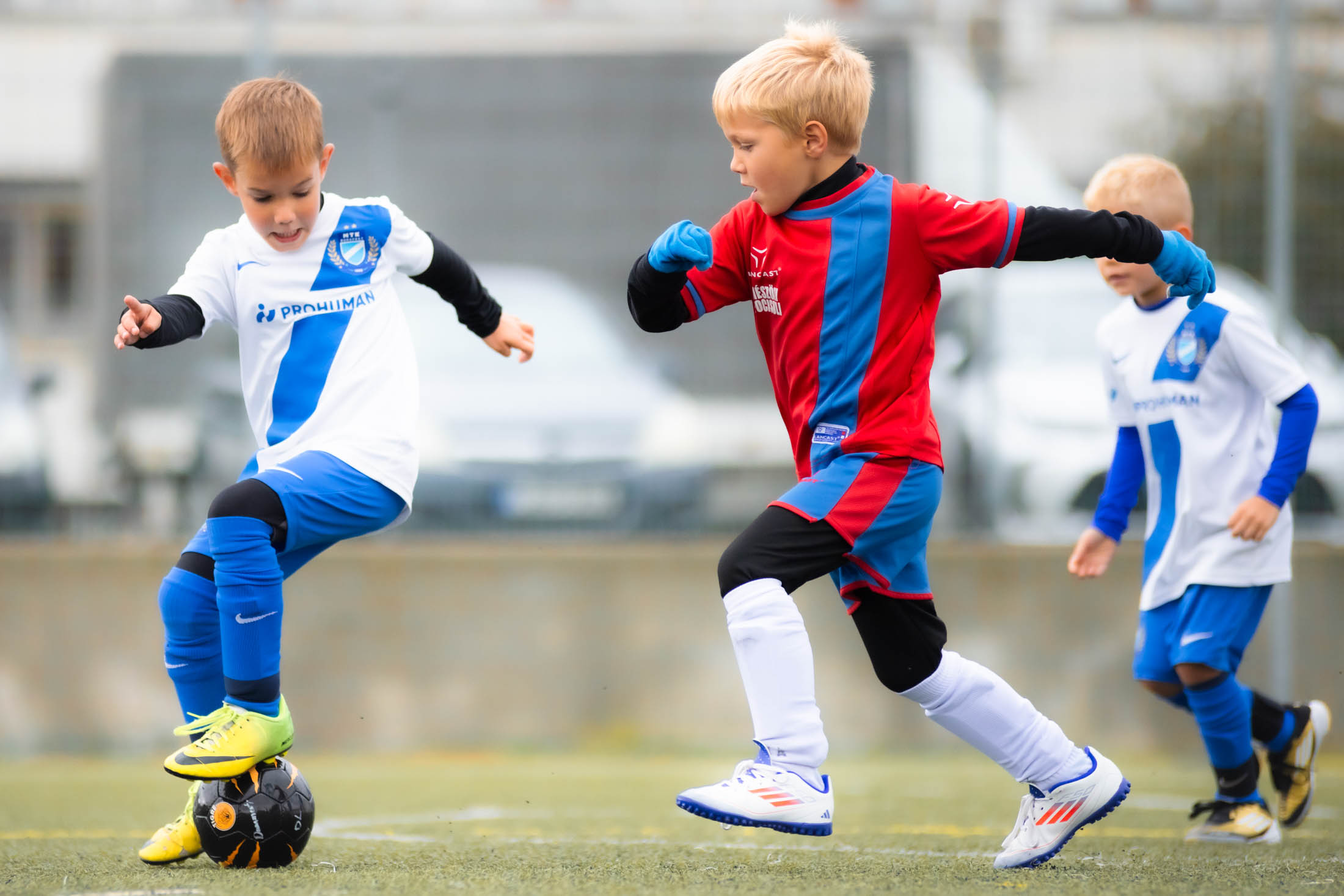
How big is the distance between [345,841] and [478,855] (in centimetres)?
57

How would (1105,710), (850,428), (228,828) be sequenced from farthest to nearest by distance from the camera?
(1105,710), (228,828), (850,428)

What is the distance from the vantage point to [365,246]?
349cm

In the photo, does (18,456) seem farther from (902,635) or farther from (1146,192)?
(1146,192)

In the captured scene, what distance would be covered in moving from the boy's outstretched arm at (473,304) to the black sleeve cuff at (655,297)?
58 centimetres

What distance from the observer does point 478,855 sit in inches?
139

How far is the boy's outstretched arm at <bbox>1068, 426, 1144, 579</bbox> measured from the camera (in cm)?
416

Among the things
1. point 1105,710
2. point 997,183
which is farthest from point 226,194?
point 1105,710

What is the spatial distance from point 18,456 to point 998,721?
4.90 m

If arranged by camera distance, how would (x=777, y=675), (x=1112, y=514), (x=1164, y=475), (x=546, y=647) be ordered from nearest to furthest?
(x=777, y=675)
(x=1164, y=475)
(x=1112, y=514)
(x=546, y=647)

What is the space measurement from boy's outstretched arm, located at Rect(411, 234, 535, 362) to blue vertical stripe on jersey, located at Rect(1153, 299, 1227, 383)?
1.70 m

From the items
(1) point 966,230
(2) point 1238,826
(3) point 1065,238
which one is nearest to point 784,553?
(1) point 966,230

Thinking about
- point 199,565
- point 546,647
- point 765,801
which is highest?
point 199,565

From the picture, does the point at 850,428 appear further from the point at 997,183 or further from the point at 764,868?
the point at 997,183

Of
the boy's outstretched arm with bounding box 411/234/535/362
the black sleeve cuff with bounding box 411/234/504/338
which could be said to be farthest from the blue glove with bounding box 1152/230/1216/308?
the black sleeve cuff with bounding box 411/234/504/338
